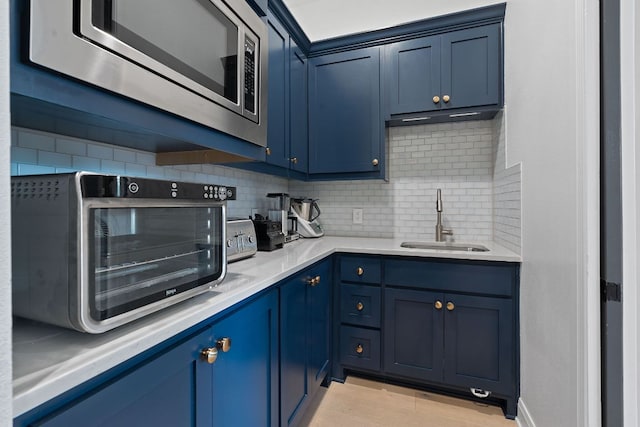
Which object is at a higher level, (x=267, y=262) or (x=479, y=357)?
(x=267, y=262)

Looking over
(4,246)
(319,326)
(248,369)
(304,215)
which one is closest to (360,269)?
(319,326)

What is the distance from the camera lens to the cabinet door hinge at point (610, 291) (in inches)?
36.3

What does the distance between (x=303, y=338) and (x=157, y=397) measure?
938 mm

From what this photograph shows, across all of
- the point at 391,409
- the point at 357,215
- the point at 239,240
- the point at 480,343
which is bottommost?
the point at 391,409

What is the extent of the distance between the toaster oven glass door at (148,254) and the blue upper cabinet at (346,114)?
1.54 meters

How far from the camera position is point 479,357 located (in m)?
1.78

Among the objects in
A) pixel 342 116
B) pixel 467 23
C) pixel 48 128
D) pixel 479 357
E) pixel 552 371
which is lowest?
pixel 479 357

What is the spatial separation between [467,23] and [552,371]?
2.04 metres

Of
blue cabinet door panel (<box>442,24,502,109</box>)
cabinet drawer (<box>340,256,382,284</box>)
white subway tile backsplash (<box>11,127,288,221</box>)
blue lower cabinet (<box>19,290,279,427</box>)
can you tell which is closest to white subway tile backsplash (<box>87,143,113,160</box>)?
white subway tile backsplash (<box>11,127,288,221</box>)

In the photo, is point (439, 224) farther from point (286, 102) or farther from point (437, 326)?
point (286, 102)

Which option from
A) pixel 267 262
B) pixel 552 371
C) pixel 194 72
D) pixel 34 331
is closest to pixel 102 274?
pixel 34 331

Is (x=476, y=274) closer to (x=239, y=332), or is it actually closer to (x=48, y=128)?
(x=239, y=332)

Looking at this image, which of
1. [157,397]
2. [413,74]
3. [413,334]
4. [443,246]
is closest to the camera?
[157,397]

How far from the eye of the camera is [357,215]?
8.59 feet
